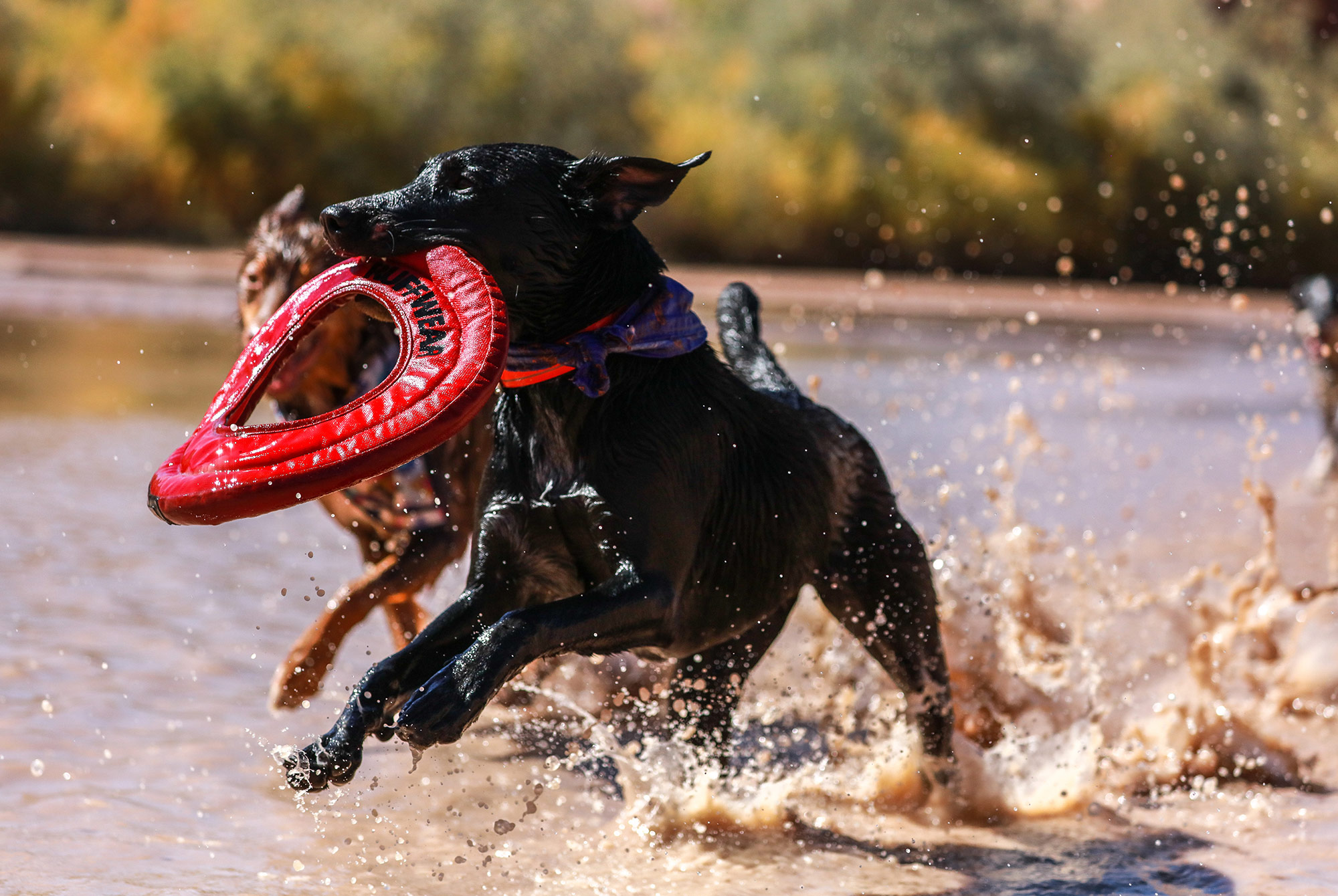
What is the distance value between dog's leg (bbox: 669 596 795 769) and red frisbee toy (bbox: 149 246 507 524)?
1.42m

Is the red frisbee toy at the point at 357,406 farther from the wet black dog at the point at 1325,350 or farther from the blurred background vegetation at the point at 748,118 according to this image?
the blurred background vegetation at the point at 748,118

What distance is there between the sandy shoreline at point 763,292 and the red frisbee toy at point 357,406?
44.3 feet

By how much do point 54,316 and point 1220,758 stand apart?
13.6 meters

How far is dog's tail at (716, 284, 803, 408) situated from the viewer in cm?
420

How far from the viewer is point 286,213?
15.5 feet

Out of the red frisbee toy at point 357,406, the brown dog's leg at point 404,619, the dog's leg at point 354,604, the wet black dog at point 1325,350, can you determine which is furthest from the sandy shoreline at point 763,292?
the red frisbee toy at point 357,406

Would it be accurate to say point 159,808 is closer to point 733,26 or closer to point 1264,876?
point 1264,876

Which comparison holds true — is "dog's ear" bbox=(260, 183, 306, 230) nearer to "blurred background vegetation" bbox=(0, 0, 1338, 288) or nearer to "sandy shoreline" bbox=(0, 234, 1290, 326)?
"sandy shoreline" bbox=(0, 234, 1290, 326)

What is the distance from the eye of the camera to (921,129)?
30.7 m

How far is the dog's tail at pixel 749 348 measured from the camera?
420cm

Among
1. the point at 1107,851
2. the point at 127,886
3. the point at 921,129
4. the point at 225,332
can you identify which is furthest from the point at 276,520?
the point at 921,129

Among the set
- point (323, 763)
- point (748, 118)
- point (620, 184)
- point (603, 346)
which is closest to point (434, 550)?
point (603, 346)

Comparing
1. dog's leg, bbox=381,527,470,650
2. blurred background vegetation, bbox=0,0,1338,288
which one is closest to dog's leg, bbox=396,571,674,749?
dog's leg, bbox=381,527,470,650

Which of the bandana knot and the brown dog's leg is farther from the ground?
the bandana knot
